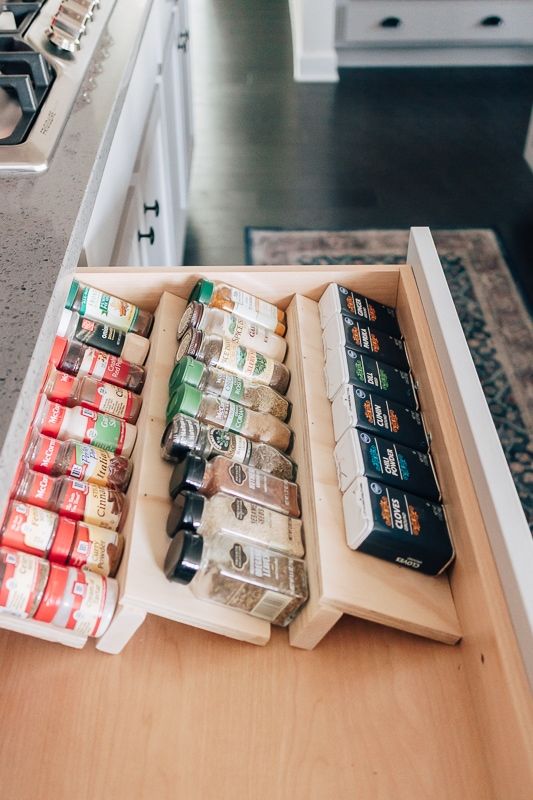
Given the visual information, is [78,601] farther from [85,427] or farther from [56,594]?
[85,427]

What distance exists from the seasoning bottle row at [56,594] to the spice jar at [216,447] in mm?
184

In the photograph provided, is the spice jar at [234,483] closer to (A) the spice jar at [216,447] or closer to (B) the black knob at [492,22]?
(A) the spice jar at [216,447]

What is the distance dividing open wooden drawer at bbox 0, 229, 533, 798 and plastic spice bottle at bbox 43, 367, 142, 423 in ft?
0.12

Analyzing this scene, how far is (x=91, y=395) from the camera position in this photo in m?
0.94

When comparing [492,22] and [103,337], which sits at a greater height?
[103,337]

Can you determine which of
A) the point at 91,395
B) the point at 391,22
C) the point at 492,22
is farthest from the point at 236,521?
the point at 492,22

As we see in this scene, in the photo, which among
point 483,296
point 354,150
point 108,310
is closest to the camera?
point 108,310

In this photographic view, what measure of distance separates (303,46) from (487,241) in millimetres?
1754

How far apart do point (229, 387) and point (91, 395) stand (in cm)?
19

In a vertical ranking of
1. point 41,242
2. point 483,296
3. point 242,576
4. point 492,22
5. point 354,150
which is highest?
point 41,242

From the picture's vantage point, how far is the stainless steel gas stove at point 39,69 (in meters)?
1.00

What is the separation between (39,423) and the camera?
0.86 metres

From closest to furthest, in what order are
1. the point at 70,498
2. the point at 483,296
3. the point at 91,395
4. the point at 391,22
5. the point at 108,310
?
the point at 70,498 < the point at 91,395 < the point at 108,310 < the point at 483,296 < the point at 391,22

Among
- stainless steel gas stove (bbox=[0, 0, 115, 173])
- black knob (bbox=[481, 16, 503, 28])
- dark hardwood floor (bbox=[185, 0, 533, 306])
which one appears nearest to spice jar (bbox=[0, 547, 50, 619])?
stainless steel gas stove (bbox=[0, 0, 115, 173])
